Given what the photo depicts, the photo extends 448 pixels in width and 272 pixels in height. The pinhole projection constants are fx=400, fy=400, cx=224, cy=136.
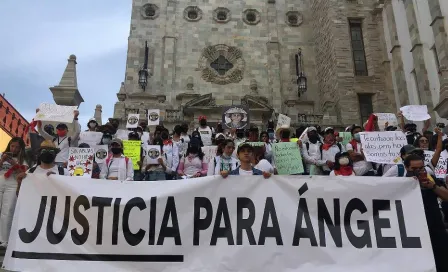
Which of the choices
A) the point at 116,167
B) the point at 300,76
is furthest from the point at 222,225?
the point at 300,76

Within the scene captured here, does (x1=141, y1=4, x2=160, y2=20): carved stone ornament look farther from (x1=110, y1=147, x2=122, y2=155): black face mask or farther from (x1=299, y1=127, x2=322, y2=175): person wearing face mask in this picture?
(x1=110, y1=147, x2=122, y2=155): black face mask

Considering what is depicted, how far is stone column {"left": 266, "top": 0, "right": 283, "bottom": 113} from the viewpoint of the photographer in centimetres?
2544

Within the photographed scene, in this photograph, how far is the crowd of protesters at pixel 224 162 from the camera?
541cm

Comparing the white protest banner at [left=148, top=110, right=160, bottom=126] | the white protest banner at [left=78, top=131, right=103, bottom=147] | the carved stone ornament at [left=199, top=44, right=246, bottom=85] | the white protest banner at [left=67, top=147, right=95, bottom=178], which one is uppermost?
the carved stone ornament at [left=199, top=44, right=246, bottom=85]

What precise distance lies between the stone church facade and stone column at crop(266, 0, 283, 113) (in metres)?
0.07

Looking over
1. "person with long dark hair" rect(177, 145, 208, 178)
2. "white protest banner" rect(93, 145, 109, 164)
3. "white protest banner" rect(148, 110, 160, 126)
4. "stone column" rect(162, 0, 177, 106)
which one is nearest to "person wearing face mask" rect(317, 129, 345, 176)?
"person with long dark hair" rect(177, 145, 208, 178)

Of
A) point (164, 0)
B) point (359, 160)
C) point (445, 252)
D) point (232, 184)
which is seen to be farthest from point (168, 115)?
point (445, 252)

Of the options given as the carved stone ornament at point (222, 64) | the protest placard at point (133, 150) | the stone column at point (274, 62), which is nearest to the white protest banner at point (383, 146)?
the protest placard at point (133, 150)

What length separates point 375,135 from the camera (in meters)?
7.84

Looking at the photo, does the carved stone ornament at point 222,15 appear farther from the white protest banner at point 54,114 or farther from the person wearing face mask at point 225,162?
the person wearing face mask at point 225,162

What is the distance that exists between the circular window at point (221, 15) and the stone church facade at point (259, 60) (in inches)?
3.0

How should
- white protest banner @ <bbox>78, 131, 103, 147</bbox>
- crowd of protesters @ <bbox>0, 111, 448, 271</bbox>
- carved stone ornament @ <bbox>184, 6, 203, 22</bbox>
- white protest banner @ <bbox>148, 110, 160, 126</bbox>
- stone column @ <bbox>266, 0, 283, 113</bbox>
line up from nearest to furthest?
crowd of protesters @ <bbox>0, 111, 448, 271</bbox> < white protest banner @ <bbox>78, 131, 103, 147</bbox> < white protest banner @ <bbox>148, 110, 160, 126</bbox> < stone column @ <bbox>266, 0, 283, 113</bbox> < carved stone ornament @ <bbox>184, 6, 203, 22</bbox>

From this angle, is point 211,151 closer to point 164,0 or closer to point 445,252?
point 445,252

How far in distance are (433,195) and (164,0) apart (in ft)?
83.8
